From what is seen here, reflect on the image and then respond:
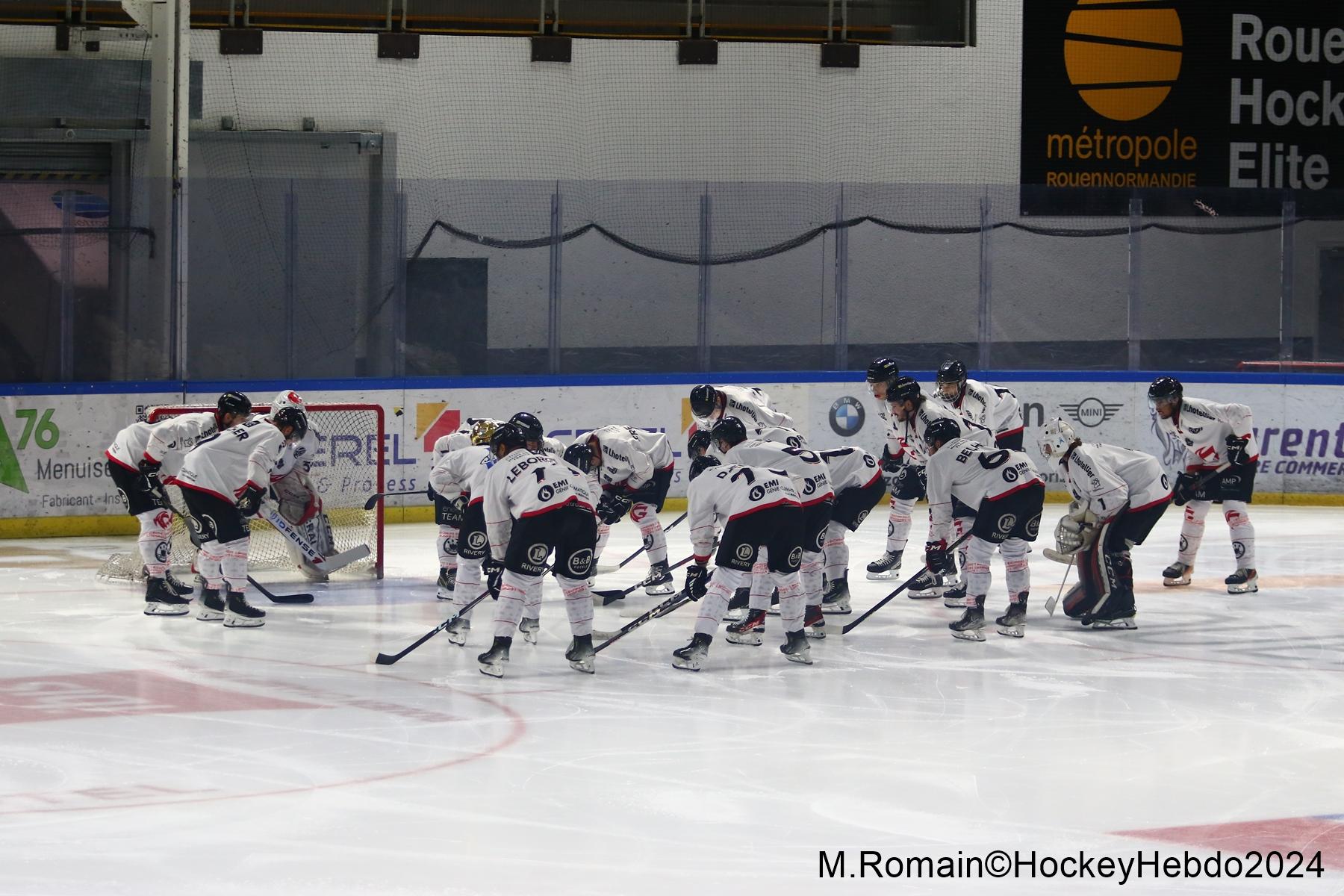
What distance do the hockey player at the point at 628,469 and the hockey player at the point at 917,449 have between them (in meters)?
1.32

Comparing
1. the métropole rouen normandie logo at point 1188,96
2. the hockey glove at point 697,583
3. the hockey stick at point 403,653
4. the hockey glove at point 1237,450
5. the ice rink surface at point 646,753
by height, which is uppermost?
the métropole rouen normandie logo at point 1188,96

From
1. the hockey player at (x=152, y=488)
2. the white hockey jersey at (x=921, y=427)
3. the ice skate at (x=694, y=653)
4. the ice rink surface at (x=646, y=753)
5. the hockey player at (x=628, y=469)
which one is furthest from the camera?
the white hockey jersey at (x=921, y=427)

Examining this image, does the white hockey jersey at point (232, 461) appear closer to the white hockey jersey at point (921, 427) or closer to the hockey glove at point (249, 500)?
the hockey glove at point (249, 500)

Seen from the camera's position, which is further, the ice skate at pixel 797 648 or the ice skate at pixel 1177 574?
the ice skate at pixel 1177 574

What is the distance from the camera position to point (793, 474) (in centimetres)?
829

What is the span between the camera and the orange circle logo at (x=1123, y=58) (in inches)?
658

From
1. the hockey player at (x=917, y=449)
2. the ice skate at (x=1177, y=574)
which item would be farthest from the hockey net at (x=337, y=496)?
the ice skate at (x=1177, y=574)

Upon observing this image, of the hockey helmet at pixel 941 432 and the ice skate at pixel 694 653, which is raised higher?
the hockey helmet at pixel 941 432

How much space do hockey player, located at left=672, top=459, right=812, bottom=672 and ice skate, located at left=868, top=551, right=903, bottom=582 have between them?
292cm

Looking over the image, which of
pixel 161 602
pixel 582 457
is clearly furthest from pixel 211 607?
pixel 582 457

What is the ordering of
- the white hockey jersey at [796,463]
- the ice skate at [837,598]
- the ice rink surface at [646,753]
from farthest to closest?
1. the ice skate at [837,598]
2. the white hockey jersey at [796,463]
3. the ice rink surface at [646,753]

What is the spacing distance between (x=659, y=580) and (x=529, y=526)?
270 cm

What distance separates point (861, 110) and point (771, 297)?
13.2 feet

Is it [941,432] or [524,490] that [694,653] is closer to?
[524,490]
